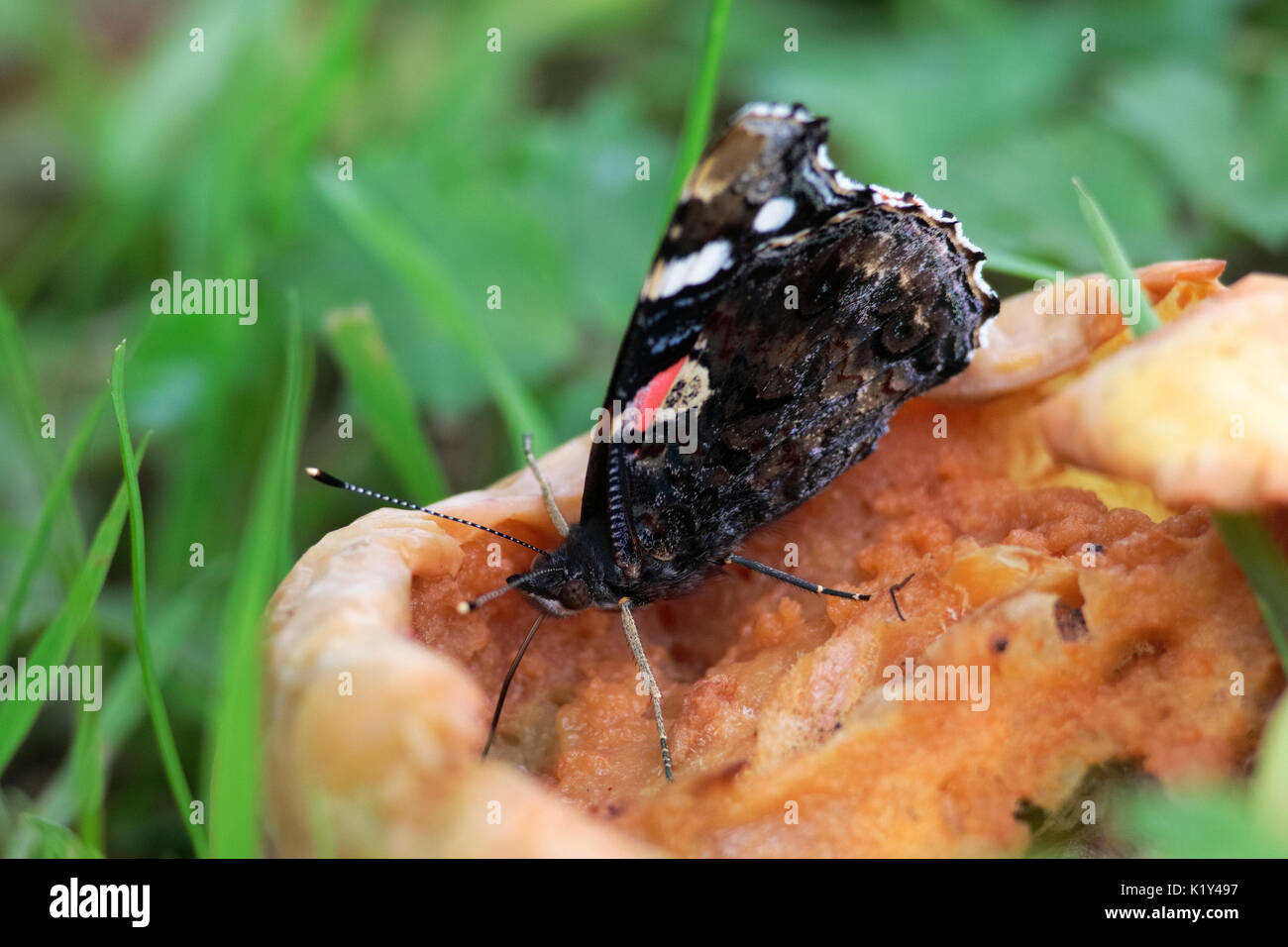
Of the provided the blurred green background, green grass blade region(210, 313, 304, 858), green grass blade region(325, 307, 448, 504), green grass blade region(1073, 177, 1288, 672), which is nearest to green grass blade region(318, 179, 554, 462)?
the blurred green background

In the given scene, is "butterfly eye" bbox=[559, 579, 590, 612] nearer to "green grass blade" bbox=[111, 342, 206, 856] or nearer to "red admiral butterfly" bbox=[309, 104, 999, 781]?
"red admiral butterfly" bbox=[309, 104, 999, 781]

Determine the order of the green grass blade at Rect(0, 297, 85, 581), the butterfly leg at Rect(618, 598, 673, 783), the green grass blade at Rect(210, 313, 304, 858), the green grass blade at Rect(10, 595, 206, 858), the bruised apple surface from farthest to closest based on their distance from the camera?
the green grass blade at Rect(0, 297, 85, 581) → the green grass blade at Rect(10, 595, 206, 858) → the butterfly leg at Rect(618, 598, 673, 783) → the green grass blade at Rect(210, 313, 304, 858) → the bruised apple surface

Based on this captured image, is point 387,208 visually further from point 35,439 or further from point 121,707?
point 121,707

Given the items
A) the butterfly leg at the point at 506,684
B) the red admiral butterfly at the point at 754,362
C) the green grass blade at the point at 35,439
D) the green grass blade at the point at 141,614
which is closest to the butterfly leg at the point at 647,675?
the red admiral butterfly at the point at 754,362

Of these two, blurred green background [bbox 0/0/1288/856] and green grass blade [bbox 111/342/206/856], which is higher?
blurred green background [bbox 0/0/1288/856]
